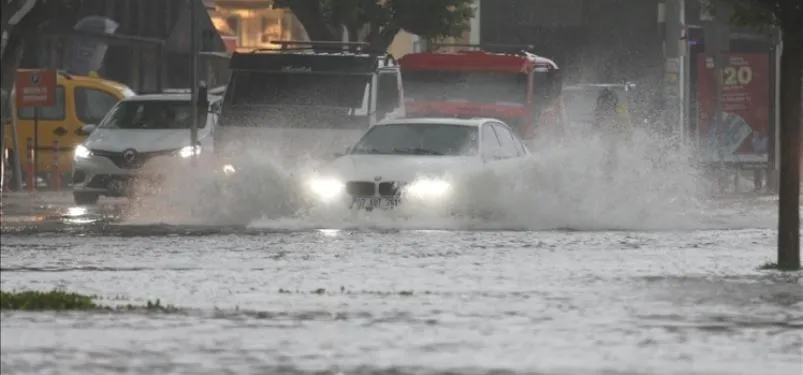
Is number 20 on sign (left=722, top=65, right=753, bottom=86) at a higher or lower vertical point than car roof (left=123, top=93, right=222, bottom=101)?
higher

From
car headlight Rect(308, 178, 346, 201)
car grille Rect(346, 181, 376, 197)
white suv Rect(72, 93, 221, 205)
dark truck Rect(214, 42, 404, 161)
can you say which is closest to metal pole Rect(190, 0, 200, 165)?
dark truck Rect(214, 42, 404, 161)

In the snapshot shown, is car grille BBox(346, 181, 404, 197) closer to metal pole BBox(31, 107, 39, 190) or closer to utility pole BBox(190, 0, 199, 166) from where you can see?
utility pole BBox(190, 0, 199, 166)

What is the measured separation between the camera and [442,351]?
13.5 metres

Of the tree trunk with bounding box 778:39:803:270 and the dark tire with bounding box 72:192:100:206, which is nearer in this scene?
the tree trunk with bounding box 778:39:803:270

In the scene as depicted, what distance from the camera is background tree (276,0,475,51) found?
50.2m

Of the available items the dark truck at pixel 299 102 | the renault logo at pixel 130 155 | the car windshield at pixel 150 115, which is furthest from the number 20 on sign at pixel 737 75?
the renault logo at pixel 130 155

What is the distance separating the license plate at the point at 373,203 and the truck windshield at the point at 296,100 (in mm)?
6095

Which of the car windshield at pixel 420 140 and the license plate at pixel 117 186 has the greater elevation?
the car windshield at pixel 420 140

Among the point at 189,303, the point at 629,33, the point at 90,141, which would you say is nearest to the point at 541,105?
the point at 90,141

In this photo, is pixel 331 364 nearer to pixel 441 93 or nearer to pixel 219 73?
pixel 441 93

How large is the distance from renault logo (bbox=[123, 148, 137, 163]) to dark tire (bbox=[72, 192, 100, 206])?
66 cm

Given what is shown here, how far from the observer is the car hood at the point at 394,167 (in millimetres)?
27641

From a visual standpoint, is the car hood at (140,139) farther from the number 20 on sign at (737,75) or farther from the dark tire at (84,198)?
the number 20 on sign at (737,75)

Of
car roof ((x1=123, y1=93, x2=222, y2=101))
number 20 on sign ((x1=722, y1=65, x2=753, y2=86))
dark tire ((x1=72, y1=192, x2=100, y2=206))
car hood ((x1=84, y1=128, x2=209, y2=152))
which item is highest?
number 20 on sign ((x1=722, y1=65, x2=753, y2=86))
